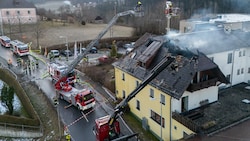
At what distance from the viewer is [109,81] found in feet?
101

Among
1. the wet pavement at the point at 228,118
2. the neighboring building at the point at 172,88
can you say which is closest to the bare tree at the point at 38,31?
the neighboring building at the point at 172,88

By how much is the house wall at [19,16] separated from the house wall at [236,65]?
51.2 meters

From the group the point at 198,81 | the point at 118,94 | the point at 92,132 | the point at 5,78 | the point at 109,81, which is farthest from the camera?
the point at 5,78

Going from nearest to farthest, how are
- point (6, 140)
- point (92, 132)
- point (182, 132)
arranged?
1. point (182, 132)
2. point (92, 132)
3. point (6, 140)

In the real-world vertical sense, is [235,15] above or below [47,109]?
above

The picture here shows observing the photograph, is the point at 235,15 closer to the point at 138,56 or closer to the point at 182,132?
the point at 138,56

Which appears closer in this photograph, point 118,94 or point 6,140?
point 6,140

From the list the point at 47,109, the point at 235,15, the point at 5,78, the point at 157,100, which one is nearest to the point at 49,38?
the point at 5,78

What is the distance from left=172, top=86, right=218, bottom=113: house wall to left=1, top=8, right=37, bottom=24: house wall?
5291 cm

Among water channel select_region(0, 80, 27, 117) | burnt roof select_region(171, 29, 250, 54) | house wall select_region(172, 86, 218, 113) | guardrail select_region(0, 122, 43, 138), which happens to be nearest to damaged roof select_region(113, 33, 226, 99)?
house wall select_region(172, 86, 218, 113)

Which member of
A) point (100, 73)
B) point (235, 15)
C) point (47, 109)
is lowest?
point (47, 109)

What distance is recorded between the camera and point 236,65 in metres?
25.8

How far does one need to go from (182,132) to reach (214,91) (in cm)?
523

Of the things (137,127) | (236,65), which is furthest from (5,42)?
(236,65)
